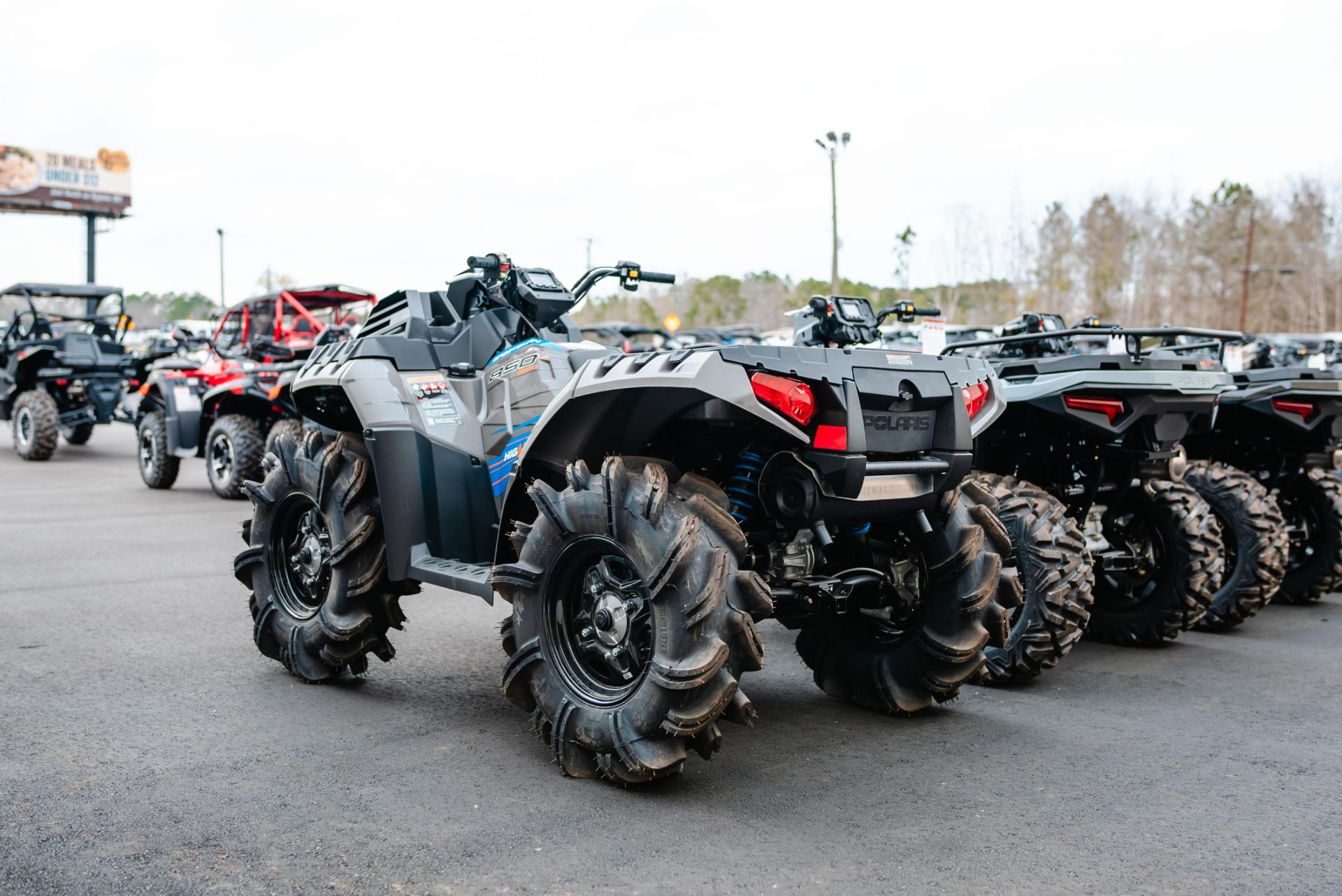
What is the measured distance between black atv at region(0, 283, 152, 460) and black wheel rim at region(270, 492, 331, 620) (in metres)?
13.3

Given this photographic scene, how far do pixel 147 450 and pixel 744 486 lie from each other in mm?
11562

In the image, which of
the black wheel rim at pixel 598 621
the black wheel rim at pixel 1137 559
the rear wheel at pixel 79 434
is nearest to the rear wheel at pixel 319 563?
the black wheel rim at pixel 598 621

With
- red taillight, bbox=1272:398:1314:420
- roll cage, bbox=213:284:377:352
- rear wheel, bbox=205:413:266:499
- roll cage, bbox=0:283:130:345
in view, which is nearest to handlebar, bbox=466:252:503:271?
red taillight, bbox=1272:398:1314:420

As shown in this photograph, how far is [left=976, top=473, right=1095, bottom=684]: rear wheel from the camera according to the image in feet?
18.2

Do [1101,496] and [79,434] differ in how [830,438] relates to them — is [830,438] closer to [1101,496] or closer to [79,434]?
[1101,496]

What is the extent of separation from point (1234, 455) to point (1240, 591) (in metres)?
1.75

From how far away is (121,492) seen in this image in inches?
526

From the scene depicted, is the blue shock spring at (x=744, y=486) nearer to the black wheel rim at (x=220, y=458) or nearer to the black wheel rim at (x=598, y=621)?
the black wheel rim at (x=598, y=621)

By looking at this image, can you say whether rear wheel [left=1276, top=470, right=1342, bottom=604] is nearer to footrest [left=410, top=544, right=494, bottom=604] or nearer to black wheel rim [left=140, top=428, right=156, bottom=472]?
footrest [left=410, top=544, right=494, bottom=604]

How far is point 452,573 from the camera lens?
4.81 meters

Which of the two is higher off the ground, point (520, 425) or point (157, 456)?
point (520, 425)

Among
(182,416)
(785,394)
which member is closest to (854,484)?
(785,394)

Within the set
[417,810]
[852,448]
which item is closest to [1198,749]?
[852,448]

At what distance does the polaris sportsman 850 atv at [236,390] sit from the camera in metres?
12.6
